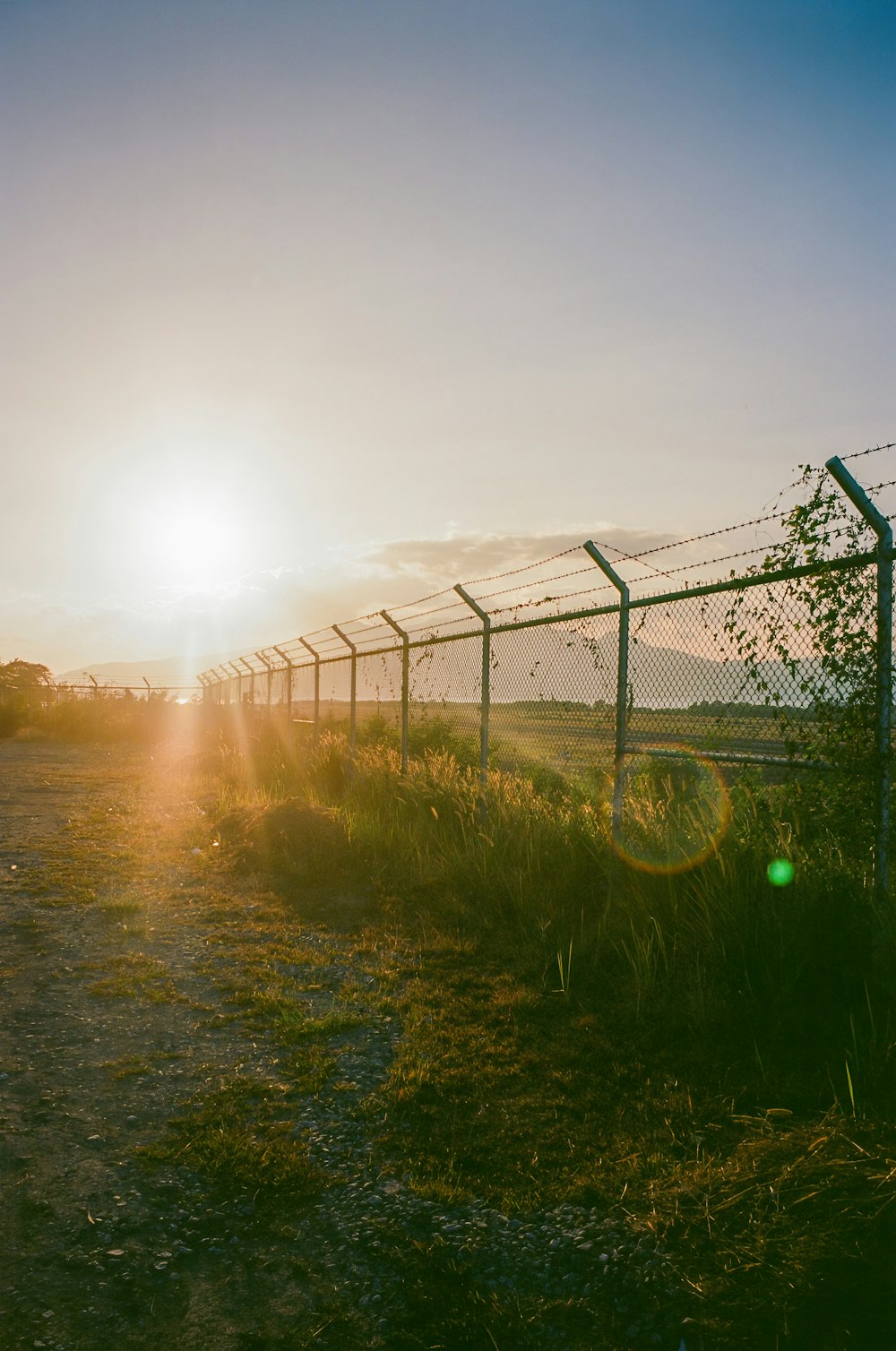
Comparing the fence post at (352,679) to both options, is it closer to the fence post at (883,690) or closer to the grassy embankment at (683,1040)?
the grassy embankment at (683,1040)

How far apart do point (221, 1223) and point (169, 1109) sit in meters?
0.88

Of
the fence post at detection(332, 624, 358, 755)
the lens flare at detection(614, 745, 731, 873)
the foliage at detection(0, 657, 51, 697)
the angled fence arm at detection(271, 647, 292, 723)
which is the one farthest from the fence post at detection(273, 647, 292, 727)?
the foliage at detection(0, 657, 51, 697)

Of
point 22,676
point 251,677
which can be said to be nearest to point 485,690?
point 251,677

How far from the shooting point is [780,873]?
178 inches

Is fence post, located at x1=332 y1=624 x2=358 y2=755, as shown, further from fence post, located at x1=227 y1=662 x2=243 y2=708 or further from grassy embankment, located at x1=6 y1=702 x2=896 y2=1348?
fence post, located at x1=227 y1=662 x2=243 y2=708

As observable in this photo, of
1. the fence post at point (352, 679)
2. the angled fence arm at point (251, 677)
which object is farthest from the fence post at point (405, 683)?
the angled fence arm at point (251, 677)

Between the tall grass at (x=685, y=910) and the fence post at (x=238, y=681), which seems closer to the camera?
the tall grass at (x=685, y=910)

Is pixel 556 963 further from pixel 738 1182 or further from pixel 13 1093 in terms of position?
pixel 13 1093

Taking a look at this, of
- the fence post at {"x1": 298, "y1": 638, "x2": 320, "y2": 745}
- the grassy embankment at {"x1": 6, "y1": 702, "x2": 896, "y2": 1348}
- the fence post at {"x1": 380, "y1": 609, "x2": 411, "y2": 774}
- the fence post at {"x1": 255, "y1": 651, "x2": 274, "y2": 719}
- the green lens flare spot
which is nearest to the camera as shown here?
the grassy embankment at {"x1": 6, "y1": 702, "x2": 896, "y2": 1348}

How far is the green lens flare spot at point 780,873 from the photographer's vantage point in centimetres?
448

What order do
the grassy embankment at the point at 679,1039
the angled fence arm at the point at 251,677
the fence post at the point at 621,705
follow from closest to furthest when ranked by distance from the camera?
the grassy embankment at the point at 679,1039, the fence post at the point at 621,705, the angled fence arm at the point at 251,677

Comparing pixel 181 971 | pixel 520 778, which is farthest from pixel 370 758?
pixel 181 971

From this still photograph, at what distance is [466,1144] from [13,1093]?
1.94 m

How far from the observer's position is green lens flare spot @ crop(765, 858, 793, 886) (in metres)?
4.48
